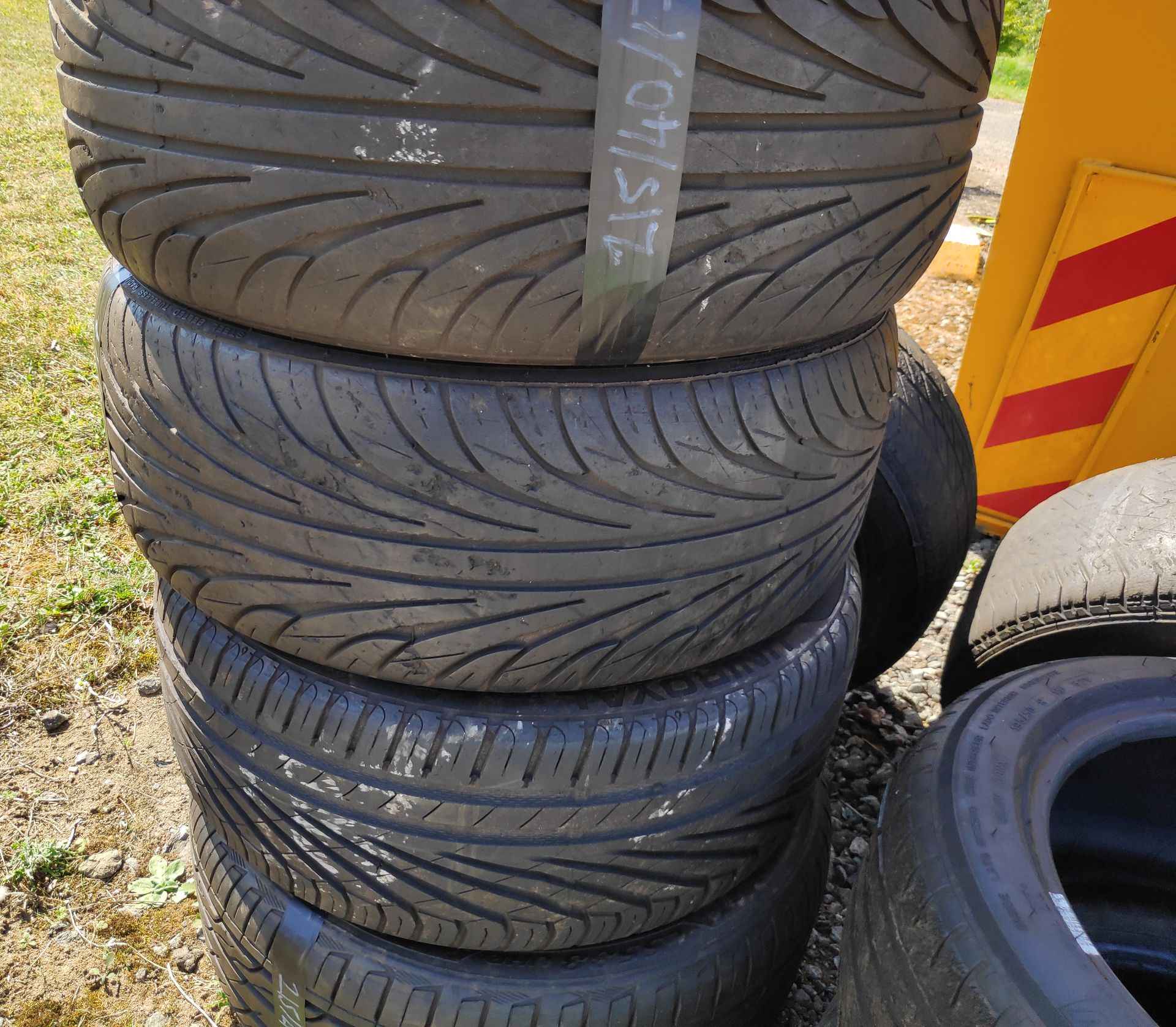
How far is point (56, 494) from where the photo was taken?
2848 millimetres

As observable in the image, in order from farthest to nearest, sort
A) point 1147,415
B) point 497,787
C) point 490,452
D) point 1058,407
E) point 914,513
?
1. point 1058,407
2. point 1147,415
3. point 914,513
4. point 497,787
5. point 490,452

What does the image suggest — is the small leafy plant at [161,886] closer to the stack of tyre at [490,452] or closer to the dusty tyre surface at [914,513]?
the stack of tyre at [490,452]

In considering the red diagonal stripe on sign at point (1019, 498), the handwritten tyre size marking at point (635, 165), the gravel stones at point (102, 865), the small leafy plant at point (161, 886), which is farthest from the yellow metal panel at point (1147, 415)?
the gravel stones at point (102, 865)

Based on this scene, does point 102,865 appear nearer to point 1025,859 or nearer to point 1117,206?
point 1025,859

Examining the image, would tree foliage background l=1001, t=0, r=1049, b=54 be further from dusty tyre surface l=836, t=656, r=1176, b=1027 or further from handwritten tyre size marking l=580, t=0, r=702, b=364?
handwritten tyre size marking l=580, t=0, r=702, b=364

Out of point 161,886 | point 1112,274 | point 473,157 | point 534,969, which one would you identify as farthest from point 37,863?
point 1112,274

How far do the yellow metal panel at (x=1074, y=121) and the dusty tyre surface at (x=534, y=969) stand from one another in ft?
6.79

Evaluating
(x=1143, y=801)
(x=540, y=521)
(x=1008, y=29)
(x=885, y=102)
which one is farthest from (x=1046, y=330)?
(x=1008, y=29)

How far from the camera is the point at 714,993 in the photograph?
134 cm

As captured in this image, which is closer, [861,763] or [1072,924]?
[1072,924]

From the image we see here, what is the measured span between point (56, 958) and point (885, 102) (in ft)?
6.73

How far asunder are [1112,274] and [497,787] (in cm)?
245

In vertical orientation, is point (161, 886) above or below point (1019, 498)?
below

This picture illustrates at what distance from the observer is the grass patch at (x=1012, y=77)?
1390 centimetres
